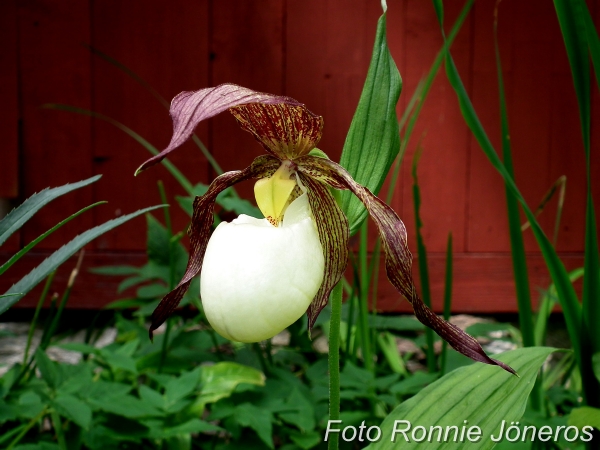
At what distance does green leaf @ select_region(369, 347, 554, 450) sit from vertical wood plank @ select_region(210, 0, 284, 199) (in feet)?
3.84

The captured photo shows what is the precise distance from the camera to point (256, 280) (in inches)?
21.3

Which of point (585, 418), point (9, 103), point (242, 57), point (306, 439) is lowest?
point (306, 439)

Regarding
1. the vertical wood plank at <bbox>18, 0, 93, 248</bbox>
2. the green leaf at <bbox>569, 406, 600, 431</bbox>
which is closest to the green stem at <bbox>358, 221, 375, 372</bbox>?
the green leaf at <bbox>569, 406, 600, 431</bbox>

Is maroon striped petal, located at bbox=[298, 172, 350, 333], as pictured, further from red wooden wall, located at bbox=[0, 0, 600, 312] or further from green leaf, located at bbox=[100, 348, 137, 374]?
red wooden wall, located at bbox=[0, 0, 600, 312]

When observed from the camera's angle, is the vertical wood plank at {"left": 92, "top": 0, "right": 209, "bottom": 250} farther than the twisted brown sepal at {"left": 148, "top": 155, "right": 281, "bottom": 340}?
Yes

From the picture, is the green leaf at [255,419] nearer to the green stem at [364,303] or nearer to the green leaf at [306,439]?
the green leaf at [306,439]

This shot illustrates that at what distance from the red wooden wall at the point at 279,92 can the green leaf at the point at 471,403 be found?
1.08 meters

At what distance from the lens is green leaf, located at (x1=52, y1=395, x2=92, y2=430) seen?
0.75 metres

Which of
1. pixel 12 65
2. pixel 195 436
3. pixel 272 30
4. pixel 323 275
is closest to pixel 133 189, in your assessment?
pixel 12 65

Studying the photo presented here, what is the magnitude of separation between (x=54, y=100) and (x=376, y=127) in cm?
149

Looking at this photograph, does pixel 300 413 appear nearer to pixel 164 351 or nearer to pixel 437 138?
pixel 164 351

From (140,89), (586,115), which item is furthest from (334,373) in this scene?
(140,89)

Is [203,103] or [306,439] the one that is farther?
[306,439]

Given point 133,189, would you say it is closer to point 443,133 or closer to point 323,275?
point 443,133
